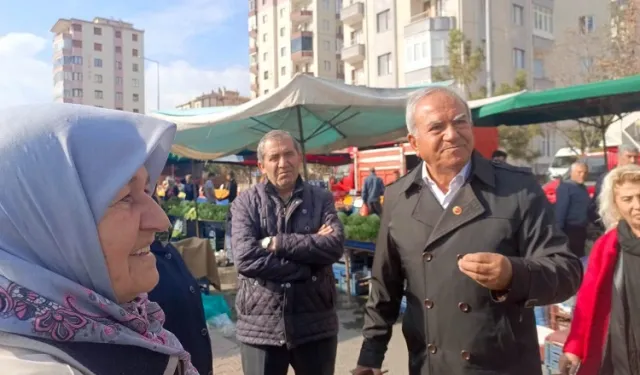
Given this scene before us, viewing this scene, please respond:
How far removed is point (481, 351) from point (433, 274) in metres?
0.32

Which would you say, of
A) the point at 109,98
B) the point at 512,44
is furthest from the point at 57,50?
the point at 512,44

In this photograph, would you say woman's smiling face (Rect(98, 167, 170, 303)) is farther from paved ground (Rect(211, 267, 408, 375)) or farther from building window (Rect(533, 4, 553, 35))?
building window (Rect(533, 4, 553, 35))

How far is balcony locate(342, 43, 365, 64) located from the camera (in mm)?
37938

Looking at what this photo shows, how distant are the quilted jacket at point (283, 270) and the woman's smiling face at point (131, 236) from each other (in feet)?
5.00

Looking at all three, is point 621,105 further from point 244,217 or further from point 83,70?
point 83,70

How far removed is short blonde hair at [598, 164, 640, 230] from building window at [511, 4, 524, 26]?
34243 mm

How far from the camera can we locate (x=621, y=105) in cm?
727

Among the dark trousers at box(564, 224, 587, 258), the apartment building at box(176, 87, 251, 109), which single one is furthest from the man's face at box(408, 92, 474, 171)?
the apartment building at box(176, 87, 251, 109)

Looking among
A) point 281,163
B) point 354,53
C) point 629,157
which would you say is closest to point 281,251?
point 281,163

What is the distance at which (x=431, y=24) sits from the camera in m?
31.1

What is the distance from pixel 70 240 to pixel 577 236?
7.29 m

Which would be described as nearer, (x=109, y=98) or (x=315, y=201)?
(x=315, y=201)

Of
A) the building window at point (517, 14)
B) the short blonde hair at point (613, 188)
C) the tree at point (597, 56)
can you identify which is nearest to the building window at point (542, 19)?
the building window at point (517, 14)

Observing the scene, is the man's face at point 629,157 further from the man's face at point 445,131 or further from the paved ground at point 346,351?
the man's face at point 445,131
